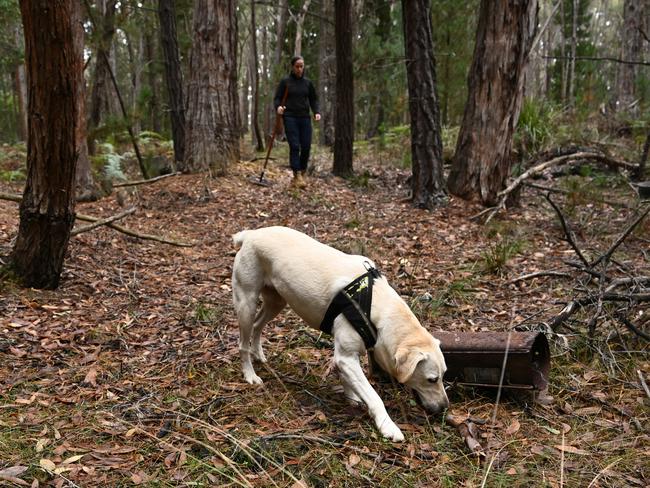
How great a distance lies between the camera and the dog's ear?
345 centimetres

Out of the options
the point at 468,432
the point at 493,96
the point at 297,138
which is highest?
the point at 493,96

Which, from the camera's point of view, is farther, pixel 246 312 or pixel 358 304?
pixel 246 312

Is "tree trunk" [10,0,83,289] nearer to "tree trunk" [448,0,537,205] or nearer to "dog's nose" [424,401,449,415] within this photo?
"dog's nose" [424,401,449,415]

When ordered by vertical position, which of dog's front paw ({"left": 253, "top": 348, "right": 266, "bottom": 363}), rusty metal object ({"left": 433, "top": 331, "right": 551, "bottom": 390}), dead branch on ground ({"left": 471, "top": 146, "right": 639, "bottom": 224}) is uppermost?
dead branch on ground ({"left": 471, "top": 146, "right": 639, "bottom": 224})

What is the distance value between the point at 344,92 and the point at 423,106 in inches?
140

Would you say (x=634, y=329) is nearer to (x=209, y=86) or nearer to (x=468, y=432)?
(x=468, y=432)

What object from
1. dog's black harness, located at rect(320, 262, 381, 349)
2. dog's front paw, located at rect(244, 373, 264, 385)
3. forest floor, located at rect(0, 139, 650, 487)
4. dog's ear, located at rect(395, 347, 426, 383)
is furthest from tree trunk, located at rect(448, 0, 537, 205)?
dog's ear, located at rect(395, 347, 426, 383)

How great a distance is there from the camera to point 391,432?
352cm

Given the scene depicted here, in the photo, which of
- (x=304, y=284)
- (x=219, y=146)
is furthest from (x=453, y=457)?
(x=219, y=146)

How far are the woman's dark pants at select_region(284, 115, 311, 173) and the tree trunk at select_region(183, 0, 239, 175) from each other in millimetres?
1337

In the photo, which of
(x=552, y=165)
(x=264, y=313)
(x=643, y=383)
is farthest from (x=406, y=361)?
(x=552, y=165)

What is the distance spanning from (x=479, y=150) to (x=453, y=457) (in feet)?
20.9

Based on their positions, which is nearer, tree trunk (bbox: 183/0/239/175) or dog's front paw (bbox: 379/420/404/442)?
dog's front paw (bbox: 379/420/404/442)

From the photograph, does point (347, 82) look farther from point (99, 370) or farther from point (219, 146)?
point (99, 370)
